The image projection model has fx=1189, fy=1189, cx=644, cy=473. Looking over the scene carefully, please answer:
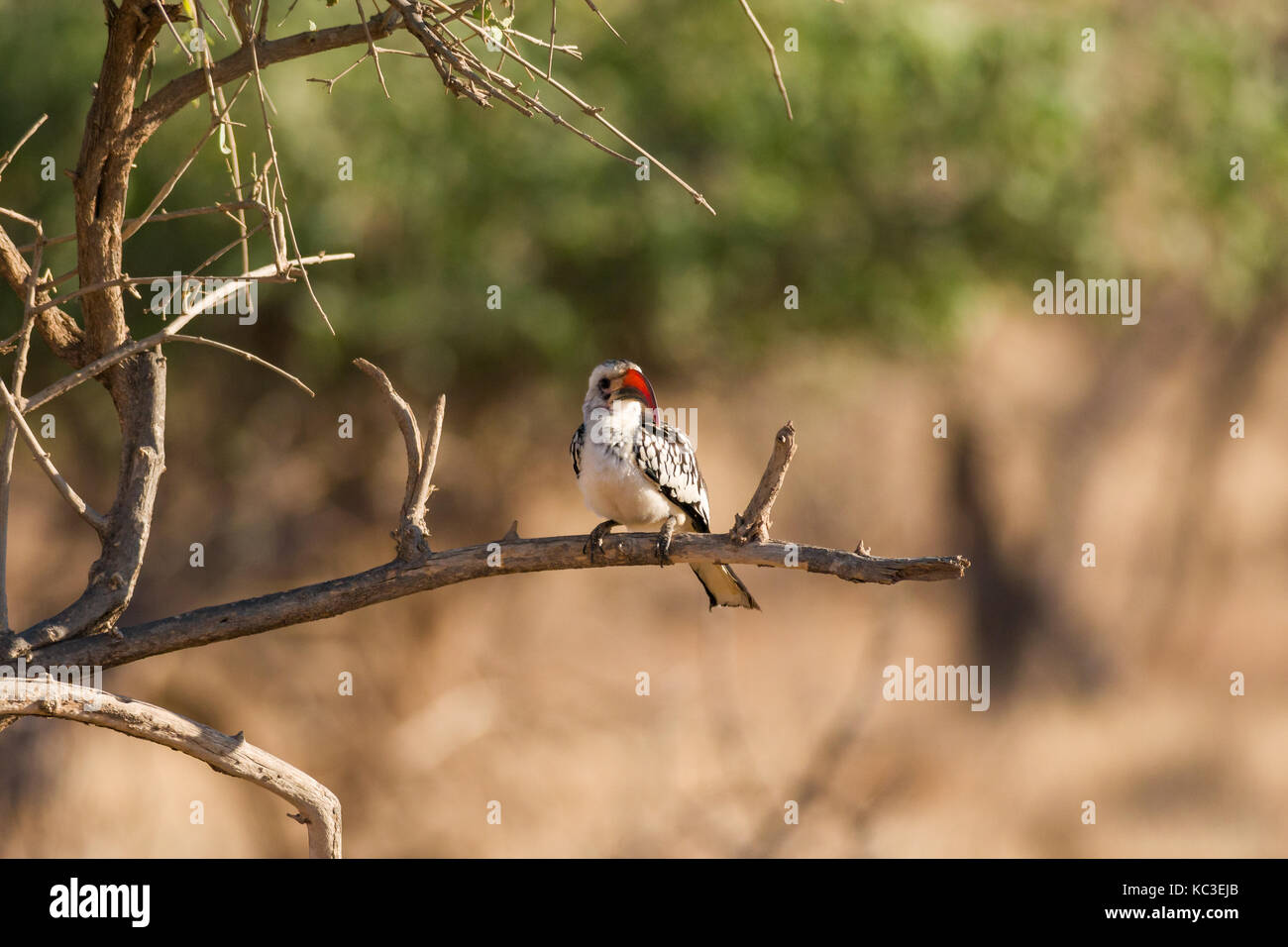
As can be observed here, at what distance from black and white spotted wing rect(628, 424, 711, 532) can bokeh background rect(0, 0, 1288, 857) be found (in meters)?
2.34

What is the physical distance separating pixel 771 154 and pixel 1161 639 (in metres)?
5.93

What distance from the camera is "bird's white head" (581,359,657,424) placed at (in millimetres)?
3381

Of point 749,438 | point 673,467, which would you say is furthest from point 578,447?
point 749,438

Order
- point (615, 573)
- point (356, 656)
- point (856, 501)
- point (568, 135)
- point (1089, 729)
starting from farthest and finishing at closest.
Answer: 1. point (1089, 729)
2. point (856, 501)
3. point (615, 573)
4. point (356, 656)
5. point (568, 135)

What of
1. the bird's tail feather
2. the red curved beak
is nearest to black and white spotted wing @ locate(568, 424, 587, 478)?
the red curved beak

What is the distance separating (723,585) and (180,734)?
143 cm

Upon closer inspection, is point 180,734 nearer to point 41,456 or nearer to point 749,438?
point 41,456

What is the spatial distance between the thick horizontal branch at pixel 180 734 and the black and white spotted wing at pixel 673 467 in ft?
4.02

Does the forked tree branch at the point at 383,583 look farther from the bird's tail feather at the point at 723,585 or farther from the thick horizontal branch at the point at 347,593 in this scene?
the bird's tail feather at the point at 723,585

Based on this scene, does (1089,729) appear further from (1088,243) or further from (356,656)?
(356,656)

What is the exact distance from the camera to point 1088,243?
626 centimetres

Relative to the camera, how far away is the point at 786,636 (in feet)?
28.6

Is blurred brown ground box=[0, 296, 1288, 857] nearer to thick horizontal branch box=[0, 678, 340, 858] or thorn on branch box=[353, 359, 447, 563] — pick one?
thorn on branch box=[353, 359, 447, 563]

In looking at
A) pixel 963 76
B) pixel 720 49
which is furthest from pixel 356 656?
pixel 963 76
